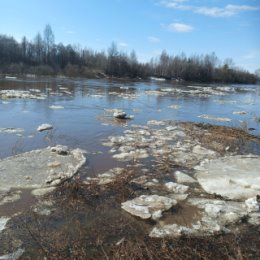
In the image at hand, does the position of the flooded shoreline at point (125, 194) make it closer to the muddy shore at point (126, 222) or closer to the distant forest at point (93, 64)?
the muddy shore at point (126, 222)

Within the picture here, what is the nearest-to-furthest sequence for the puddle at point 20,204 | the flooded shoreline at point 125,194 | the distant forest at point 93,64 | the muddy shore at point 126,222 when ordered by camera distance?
the muddy shore at point 126,222
the flooded shoreline at point 125,194
the puddle at point 20,204
the distant forest at point 93,64

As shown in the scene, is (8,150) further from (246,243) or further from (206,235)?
(246,243)

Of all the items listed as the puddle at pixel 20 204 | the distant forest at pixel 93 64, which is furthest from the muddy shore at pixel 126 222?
the distant forest at pixel 93 64

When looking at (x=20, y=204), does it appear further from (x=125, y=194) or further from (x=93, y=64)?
(x=93, y=64)

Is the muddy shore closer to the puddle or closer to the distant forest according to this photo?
the puddle

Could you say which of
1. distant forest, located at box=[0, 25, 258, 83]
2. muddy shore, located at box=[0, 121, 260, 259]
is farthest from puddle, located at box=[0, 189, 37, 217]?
distant forest, located at box=[0, 25, 258, 83]

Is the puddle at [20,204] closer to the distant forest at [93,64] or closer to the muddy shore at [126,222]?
the muddy shore at [126,222]

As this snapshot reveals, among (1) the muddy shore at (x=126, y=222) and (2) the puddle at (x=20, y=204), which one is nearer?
(1) the muddy shore at (x=126, y=222)

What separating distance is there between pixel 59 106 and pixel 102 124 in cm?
621

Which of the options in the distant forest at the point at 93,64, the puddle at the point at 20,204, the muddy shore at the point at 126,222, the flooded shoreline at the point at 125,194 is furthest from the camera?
the distant forest at the point at 93,64

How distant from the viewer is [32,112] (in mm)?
16672

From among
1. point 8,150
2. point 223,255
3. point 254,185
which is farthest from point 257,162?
point 8,150

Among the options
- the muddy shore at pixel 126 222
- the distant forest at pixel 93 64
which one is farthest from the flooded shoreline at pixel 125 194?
the distant forest at pixel 93 64

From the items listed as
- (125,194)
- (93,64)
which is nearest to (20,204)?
(125,194)
